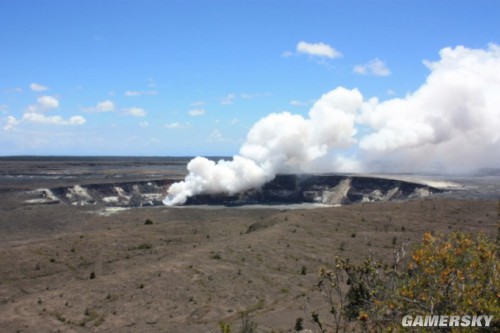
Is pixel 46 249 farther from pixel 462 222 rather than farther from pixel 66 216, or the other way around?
pixel 462 222

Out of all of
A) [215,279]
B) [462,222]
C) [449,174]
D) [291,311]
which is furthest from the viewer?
[449,174]

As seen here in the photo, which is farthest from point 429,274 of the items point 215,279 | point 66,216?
point 66,216

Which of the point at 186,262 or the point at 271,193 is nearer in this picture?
the point at 186,262

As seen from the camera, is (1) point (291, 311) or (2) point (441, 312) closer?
(2) point (441, 312)

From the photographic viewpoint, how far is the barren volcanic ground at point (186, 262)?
30094 mm

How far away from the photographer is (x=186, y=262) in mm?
41562

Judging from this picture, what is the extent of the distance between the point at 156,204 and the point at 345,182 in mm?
47249

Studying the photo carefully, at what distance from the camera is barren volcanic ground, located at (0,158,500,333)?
3009 centimetres

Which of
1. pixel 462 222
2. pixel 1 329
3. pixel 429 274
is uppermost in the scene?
pixel 429 274

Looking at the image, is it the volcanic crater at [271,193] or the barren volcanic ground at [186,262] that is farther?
the volcanic crater at [271,193]

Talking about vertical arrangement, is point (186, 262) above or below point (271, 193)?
below

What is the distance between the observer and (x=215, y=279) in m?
37.3

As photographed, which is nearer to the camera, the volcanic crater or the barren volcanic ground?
the barren volcanic ground

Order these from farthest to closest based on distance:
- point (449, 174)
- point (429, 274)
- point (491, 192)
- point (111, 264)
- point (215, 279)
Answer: point (449, 174), point (491, 192), point (111, 264), point (215, 279), point (429, 274)
